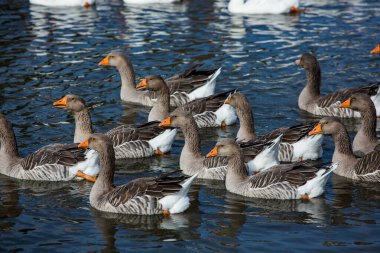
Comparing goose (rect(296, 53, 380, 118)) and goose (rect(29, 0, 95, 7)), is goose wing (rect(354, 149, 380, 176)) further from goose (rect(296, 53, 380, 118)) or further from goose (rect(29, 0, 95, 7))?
goose (rect(29, 0, 95, 7))

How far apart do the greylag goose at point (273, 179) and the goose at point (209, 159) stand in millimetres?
593

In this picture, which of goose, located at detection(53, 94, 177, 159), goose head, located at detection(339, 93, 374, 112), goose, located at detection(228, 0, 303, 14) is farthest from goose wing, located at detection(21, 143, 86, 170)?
goose, located at detection(228, 0, 303, 14)

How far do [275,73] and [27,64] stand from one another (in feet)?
22.1

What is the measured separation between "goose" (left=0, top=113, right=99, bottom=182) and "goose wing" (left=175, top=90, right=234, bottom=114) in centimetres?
348

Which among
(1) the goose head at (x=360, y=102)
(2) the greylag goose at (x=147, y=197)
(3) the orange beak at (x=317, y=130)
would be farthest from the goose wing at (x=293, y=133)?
(2) the greylag goose at (x=147, y=197)

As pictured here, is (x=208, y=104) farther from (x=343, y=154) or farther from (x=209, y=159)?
(x=343, y=154)

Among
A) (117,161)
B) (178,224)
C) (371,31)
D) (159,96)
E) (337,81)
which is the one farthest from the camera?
(371,31)

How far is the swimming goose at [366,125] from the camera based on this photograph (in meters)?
14.8

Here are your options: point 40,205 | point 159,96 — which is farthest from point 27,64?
point 40,205

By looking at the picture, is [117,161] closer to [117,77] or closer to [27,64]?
[117,77]

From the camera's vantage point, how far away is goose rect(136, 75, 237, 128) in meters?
16.8

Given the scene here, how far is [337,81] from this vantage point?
20047mm

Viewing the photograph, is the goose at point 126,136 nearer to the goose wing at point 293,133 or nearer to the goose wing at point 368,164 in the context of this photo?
the goose wing at point 293,133

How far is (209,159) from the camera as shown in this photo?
13977 mm
